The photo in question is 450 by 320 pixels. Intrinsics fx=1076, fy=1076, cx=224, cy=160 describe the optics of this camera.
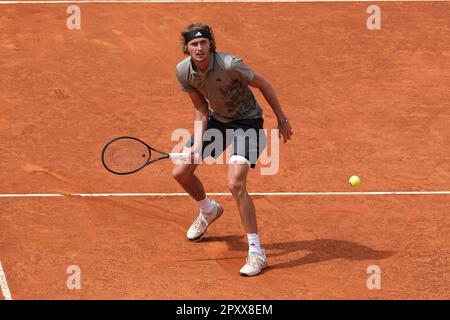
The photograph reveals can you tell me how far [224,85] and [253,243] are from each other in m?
1.46

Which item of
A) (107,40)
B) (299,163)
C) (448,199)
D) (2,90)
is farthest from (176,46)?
(448,199)

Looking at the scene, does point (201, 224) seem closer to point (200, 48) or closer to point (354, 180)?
point (354, 180)

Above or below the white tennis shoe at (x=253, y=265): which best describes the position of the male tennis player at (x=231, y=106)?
above

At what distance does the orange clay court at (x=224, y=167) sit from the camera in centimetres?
980

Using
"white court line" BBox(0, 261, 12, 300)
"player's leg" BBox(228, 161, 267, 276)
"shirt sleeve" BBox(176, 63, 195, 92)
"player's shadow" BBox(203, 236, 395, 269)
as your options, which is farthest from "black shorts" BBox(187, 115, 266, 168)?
"white court line" BBox(0, 261, 12, 300)

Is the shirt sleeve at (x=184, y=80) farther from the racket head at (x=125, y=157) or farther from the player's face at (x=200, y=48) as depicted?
the racket head at (x=125, y=157)

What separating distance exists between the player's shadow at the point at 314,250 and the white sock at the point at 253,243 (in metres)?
0.27

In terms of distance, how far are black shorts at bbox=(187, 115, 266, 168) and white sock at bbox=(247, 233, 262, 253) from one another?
0.63 meters

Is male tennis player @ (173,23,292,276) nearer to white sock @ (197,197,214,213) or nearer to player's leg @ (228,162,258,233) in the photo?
player's leg @ (228,162,258,233)

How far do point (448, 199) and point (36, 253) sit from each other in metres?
4.30

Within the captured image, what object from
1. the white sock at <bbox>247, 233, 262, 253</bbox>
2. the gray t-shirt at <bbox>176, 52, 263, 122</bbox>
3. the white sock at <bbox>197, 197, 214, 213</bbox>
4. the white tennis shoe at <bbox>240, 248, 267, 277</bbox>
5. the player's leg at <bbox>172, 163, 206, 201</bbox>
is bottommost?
the white tennis shoe at <bbox>240, 248, 267, 277</bbox>

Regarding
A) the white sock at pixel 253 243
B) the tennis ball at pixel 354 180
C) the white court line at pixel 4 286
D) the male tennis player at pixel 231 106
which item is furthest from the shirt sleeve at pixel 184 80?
the white court line at pixel 4 286

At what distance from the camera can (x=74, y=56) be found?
49.9ft

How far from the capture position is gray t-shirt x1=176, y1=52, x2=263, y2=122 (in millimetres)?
9562
